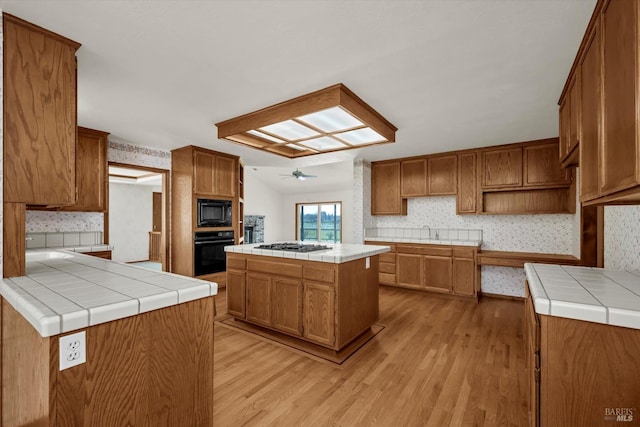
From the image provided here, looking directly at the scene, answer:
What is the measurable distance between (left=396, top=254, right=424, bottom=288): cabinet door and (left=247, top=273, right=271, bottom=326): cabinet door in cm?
260

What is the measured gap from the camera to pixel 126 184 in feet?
25.0

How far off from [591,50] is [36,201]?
3.21 meters

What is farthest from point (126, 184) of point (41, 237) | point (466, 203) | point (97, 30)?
point (466, 203)

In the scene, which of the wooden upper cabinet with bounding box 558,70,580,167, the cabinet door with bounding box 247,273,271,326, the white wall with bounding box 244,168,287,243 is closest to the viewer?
the wooden upper cabinet with bounding box 558,70,580,167

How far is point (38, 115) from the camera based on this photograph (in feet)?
5.30

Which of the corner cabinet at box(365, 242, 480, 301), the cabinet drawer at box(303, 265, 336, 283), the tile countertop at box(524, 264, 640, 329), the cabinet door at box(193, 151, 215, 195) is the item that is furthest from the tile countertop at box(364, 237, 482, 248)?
→ the cabinet door at box(193, 151, 215, 195)

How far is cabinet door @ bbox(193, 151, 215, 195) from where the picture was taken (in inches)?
173

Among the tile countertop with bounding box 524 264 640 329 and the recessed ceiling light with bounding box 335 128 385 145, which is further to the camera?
the recessed ceiling light with bounding box 335 128 385 145

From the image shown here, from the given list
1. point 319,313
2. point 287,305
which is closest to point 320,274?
point 319,313

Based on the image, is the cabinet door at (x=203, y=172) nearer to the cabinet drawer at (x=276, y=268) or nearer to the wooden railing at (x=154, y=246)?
the cabinet drawer at (x=276, y=268)

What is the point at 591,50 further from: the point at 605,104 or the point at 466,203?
the point at 466,203

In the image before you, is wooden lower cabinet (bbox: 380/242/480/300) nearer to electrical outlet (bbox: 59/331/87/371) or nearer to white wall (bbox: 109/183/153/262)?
electrical outlet (bbox: 59/331/87/371)

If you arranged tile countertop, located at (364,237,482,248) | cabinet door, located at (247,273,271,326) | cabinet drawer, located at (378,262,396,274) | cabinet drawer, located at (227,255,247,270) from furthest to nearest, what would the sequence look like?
cabinet drawer, located at (378,262,396,274) → tile countertop, located at (364,237,482,248) → cabinet drawer, located at (227,255,247,270) → cabinet door, located at (247,273,271,326)

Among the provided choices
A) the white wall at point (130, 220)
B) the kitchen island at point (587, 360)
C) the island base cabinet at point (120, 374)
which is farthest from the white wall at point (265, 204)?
the kitchen island at point (587, 360)
